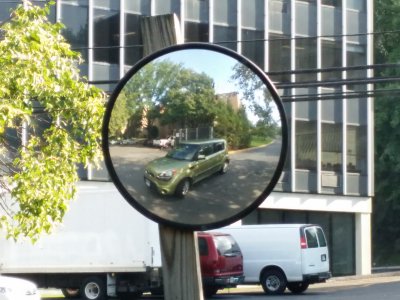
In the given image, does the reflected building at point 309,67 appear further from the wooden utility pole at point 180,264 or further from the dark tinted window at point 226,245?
the wooden utility pole at point 180,264

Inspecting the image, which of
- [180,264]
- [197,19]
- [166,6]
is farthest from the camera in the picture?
[197,19]

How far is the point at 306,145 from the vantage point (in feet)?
124

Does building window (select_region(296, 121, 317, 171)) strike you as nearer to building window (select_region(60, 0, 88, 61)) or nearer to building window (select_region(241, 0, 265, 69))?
building window (select_region(241, 0, 265, 69))

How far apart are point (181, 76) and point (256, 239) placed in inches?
1005

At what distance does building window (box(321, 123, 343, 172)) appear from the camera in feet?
124

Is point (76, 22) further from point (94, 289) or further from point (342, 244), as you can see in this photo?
point (342, 244)

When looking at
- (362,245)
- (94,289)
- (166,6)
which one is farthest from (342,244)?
(94,289)

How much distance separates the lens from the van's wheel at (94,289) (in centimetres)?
2598

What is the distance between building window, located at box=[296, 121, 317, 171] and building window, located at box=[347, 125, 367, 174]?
1488 mm

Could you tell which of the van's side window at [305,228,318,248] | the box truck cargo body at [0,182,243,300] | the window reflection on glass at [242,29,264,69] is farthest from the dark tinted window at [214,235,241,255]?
the window reflection on glass at [242,29,264,69]

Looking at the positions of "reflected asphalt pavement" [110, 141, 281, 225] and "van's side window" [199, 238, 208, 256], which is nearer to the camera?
"reflected asphalt pavement" [110, 141, 281, 225]

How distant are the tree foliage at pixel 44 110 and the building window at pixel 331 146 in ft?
75.5

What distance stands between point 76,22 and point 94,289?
11.1 metres

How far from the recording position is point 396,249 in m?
47.2
